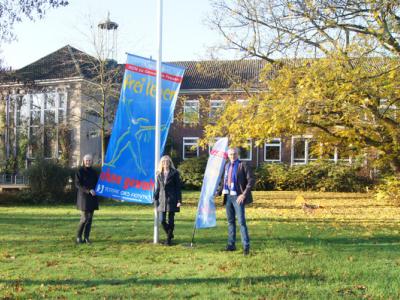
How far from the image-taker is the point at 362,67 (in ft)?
42.8

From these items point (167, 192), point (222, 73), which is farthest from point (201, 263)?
point (222, 73)

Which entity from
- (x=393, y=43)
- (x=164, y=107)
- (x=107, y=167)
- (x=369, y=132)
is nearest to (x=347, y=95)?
(x=393, y=43)

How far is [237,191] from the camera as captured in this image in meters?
7.92

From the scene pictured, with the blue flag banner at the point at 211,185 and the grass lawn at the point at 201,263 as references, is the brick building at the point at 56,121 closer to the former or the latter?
the grass lawn at the point at 201,263

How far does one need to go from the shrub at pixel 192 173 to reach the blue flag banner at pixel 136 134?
797 inches

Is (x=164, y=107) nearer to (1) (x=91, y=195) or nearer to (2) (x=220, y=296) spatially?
(1) (x=91, y=195)

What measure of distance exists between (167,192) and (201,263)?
1.98 m

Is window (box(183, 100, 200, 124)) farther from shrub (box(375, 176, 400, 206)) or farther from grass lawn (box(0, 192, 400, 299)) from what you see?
grass lawn (box(0, 192, 400, 299))

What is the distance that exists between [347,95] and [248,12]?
215 inches

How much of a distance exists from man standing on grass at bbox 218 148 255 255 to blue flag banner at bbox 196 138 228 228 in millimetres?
339

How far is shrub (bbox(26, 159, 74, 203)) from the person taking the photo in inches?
747

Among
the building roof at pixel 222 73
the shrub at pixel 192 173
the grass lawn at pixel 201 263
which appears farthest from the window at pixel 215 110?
the shrub at pixel 192 173

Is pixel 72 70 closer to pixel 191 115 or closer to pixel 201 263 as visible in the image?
pixel 191 115

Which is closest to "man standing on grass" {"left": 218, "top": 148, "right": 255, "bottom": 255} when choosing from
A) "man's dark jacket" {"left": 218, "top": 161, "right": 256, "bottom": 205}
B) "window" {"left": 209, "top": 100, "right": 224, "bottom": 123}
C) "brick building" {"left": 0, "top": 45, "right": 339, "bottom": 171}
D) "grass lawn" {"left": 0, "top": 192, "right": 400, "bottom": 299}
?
"man's dark jacket" {"left": 218, "top": 161, "right": 256, "bottom": 205}
